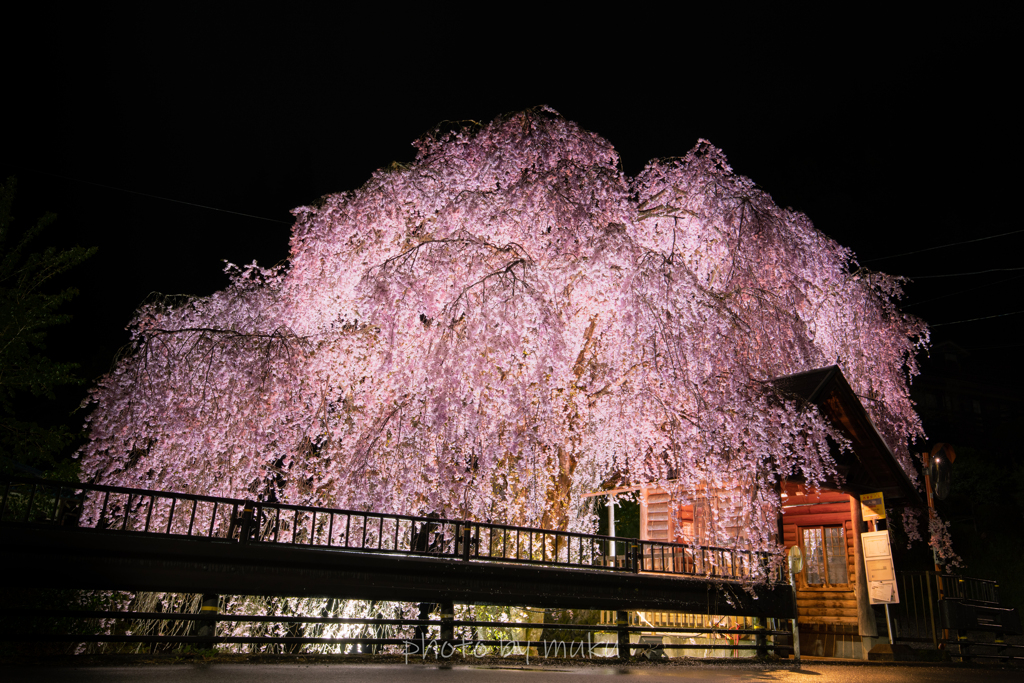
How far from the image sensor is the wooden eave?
1145cm

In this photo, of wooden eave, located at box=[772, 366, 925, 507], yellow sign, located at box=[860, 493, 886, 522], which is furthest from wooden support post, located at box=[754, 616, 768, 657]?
yellow sign, located at box=[860, 493, 886, 522]

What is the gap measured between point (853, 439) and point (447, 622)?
27.6 feet

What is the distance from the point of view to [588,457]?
487 inches

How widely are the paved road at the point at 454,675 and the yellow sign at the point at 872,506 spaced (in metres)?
3.29

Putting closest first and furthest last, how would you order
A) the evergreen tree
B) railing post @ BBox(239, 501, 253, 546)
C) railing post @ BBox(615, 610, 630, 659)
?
railing post @ BBox(239, 501, 253, 546) < railing post @ BBox(615, 610, 630, 659) < the evergreen tree

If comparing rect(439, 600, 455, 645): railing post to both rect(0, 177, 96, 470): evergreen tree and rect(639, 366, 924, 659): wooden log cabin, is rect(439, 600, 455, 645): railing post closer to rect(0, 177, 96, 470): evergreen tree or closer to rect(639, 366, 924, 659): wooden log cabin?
rect(639, 366, 924, 659): wooden log cabin

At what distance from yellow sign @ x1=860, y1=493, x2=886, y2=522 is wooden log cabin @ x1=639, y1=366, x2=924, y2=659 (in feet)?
0.38

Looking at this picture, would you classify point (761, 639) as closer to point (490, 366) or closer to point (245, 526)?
point (490, 366)

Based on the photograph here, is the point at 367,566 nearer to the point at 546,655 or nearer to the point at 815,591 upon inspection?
the point at 546,655

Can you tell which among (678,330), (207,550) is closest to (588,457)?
(678,330)

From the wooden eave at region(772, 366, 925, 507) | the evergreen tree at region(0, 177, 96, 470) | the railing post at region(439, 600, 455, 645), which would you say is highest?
the evergreen tree at region(0, 177, 96, 470)

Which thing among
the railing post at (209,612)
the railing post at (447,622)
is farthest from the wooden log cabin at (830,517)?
the railing post at (209,612)

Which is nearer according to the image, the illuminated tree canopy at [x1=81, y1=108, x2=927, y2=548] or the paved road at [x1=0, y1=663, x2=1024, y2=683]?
the paved road at [x1=0, y1=663, x2=1024, y2=683]

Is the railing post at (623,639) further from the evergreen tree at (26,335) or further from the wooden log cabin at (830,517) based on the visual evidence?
the evergreen tree at (26,335)
